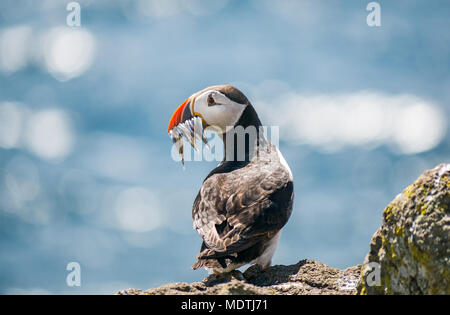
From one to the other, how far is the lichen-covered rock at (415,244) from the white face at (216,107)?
15.8 ft

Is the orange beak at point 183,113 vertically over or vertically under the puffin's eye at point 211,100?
under

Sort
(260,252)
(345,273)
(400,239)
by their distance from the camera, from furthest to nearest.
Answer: (260,252)
(345,273)
(400,239)

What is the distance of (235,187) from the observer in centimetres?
927

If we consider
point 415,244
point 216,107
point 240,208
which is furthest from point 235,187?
point 415,244

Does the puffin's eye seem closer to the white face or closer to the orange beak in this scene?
the white face

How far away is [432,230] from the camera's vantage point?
A: 5.69 meters

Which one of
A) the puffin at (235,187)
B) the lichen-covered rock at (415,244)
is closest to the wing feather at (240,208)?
the puffin at (235,187)

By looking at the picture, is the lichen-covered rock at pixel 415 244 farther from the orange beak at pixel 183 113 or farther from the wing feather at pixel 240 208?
the orange beak at pixel 183 113

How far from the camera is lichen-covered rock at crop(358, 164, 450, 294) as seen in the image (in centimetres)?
562

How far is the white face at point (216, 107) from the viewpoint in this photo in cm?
1088

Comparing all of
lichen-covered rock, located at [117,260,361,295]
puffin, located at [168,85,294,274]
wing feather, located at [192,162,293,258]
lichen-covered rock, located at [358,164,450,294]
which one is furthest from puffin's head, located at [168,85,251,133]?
lichen-covered rock, located at [358,164,450,294]
